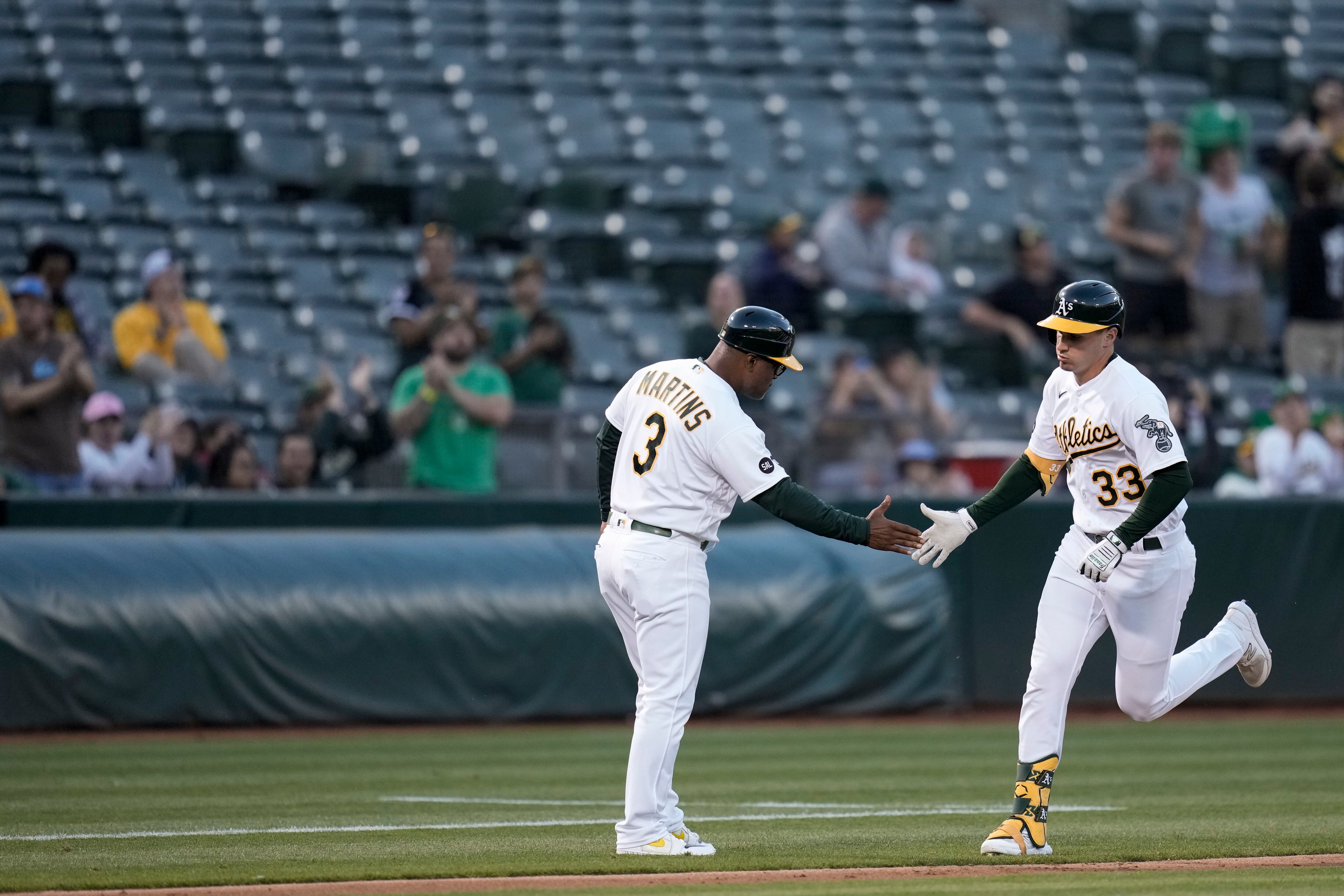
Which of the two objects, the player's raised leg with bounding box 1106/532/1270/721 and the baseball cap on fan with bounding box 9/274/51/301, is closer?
the player's raised leg with bounding box 1106/532/1270/721

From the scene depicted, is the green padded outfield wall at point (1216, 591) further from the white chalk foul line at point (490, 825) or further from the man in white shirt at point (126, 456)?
the man in white shirt at point (126, 456)

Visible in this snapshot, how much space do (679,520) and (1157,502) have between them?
1.73 m

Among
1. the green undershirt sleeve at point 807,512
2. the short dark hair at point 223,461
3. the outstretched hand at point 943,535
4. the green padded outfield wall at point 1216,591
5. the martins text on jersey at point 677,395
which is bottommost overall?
the green padded outfield wall at point 1216,591

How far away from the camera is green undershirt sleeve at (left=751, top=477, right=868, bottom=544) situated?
22.0ft

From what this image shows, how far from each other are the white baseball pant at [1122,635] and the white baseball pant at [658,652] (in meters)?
1.26

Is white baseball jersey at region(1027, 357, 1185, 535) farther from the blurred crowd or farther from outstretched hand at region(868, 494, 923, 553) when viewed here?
the blurred crowd

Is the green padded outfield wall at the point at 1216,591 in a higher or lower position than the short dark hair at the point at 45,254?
lower

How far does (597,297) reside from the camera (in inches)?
711

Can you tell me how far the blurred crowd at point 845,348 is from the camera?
13219mm

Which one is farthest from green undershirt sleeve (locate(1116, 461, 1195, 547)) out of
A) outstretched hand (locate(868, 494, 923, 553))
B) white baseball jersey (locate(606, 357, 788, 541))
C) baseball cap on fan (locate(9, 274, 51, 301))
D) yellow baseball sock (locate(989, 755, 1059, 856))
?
baseball cap on fan (locate(9, 274, 51, 301))

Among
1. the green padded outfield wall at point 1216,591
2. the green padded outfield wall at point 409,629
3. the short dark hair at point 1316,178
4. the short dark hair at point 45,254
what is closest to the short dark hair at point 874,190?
the short dark hair at point 1316,178

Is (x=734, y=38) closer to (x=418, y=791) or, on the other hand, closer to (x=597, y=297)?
(x=597, y=297)

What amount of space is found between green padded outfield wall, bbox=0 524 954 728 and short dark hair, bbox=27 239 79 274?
220 centimetres

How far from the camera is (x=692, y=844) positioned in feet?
22.6
